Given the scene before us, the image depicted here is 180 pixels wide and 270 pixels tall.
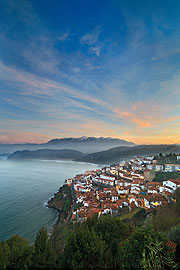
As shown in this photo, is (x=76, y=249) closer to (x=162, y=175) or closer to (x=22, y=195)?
(x=162, y=175)

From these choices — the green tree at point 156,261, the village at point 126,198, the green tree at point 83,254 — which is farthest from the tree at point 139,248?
the village at point 126,198

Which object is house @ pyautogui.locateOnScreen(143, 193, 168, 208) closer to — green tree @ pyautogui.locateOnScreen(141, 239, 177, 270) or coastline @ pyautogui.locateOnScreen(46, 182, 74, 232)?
coastline @ pyautogui.locateOnScreen(46, 182, 74, 232)

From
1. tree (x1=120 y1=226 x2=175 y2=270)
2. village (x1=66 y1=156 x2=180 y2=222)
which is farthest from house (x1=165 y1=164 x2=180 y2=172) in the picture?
tree (x1=120 y1=226 x2=175 y2=270)

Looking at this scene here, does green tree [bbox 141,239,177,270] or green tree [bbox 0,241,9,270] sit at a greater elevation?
green tree [bbox 141,239,177,270]

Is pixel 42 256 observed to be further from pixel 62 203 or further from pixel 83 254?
pixel 62 203

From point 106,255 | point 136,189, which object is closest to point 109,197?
point 136,189

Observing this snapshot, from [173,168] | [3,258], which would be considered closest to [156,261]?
[3,258]

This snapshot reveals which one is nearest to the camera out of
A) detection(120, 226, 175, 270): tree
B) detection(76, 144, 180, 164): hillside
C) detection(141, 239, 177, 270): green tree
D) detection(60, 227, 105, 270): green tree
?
detection(141, 239, 177, 270): green tree

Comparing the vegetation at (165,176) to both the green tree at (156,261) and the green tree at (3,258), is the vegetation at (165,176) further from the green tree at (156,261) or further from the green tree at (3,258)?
the green tree at (3,258)
